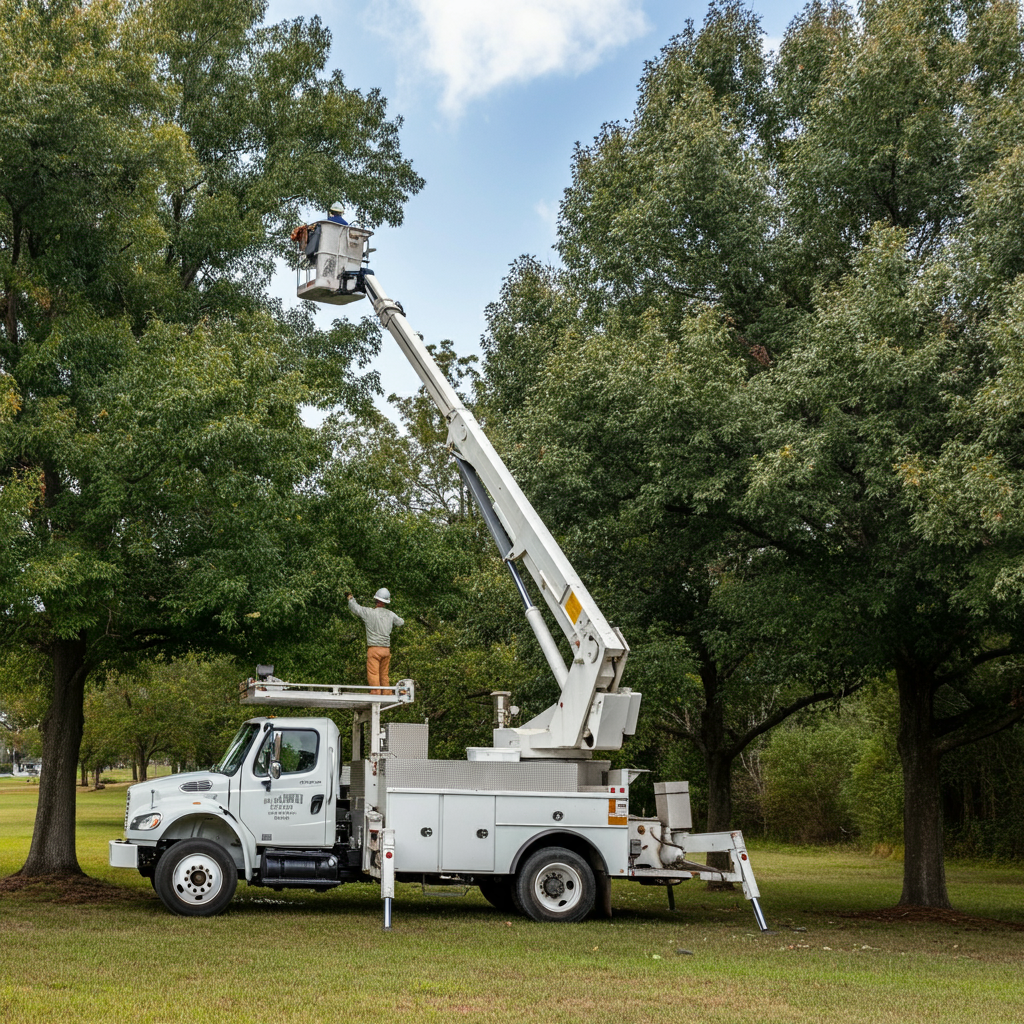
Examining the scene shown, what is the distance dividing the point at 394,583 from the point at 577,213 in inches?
318

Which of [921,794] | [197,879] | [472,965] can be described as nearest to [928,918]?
[921,794]

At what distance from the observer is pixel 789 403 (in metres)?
15.5

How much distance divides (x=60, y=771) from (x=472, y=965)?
37.3ft

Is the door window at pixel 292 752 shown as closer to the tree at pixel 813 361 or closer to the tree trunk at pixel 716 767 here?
the tree at pixel 813 361

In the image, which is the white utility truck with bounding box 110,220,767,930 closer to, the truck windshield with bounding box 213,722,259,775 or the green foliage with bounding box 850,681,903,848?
the truck windshield with bounding box 213,722,259,775

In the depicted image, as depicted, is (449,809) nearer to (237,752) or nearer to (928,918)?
(237,752)

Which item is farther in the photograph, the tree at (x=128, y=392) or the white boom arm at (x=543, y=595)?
the tree at (x=128, y=392)

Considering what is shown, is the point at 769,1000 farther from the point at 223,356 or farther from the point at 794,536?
the point at 223,356

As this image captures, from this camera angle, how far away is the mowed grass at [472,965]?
8.63 meters

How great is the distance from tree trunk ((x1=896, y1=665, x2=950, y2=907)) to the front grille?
37.0 ft

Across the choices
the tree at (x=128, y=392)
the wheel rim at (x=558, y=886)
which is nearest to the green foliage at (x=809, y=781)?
the tree at (x=128, y=392)

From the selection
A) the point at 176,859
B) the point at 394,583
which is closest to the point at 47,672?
the point at 394,583

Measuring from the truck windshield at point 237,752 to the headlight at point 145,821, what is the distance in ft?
3.24

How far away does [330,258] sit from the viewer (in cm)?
1571
